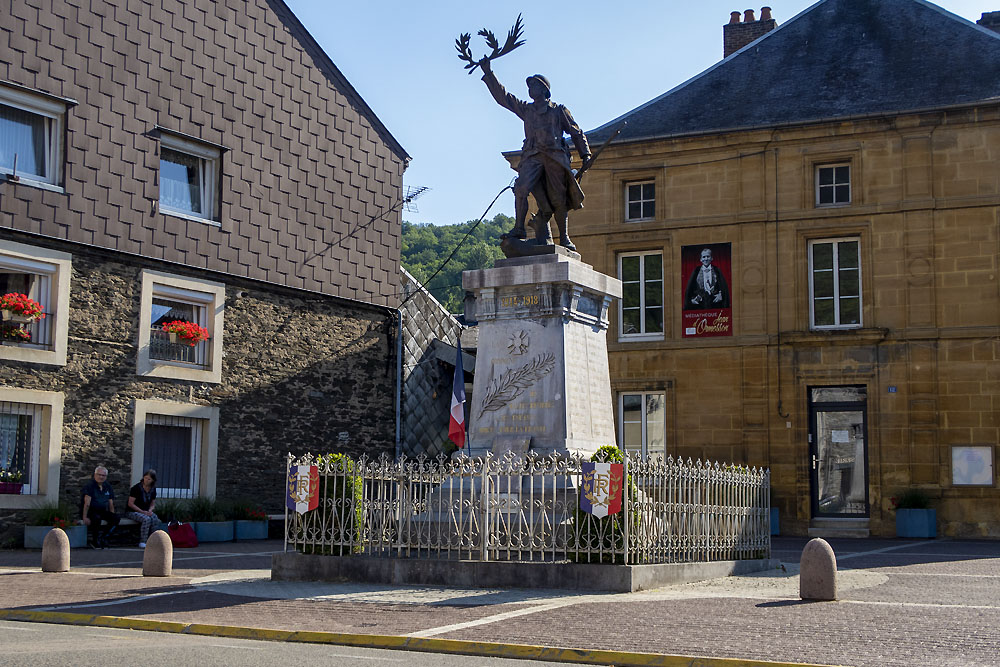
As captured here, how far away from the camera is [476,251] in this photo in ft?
199

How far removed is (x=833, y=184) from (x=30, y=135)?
16.9 m

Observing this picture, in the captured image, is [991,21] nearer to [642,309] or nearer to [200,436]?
[642,309]

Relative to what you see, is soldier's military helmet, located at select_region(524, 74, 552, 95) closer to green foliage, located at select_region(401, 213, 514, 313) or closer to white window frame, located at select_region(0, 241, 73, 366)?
white window frame, located at select_region(0, 241, 73, 366)

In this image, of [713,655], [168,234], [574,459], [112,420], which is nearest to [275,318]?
[168,234]

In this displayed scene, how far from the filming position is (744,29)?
31.1 m

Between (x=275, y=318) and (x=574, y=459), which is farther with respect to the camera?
(x=275, y=318)

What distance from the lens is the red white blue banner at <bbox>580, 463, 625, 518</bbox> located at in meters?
11.9

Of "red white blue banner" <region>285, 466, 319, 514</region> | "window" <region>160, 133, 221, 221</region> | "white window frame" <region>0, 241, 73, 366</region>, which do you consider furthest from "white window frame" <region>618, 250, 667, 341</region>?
"red white blue banner" <region>285, 466, 319, 514</region>

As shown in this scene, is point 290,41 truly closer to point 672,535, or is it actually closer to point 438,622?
point 672,535

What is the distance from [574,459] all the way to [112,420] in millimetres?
10450

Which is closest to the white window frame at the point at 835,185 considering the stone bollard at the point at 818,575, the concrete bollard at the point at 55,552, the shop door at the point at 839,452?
the shop door at the point at 839,452

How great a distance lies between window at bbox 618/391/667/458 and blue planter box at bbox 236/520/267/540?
9220mm

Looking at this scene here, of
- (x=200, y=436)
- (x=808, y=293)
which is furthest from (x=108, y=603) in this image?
(x=808, y=293)

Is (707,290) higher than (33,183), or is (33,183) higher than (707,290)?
(33,183)
